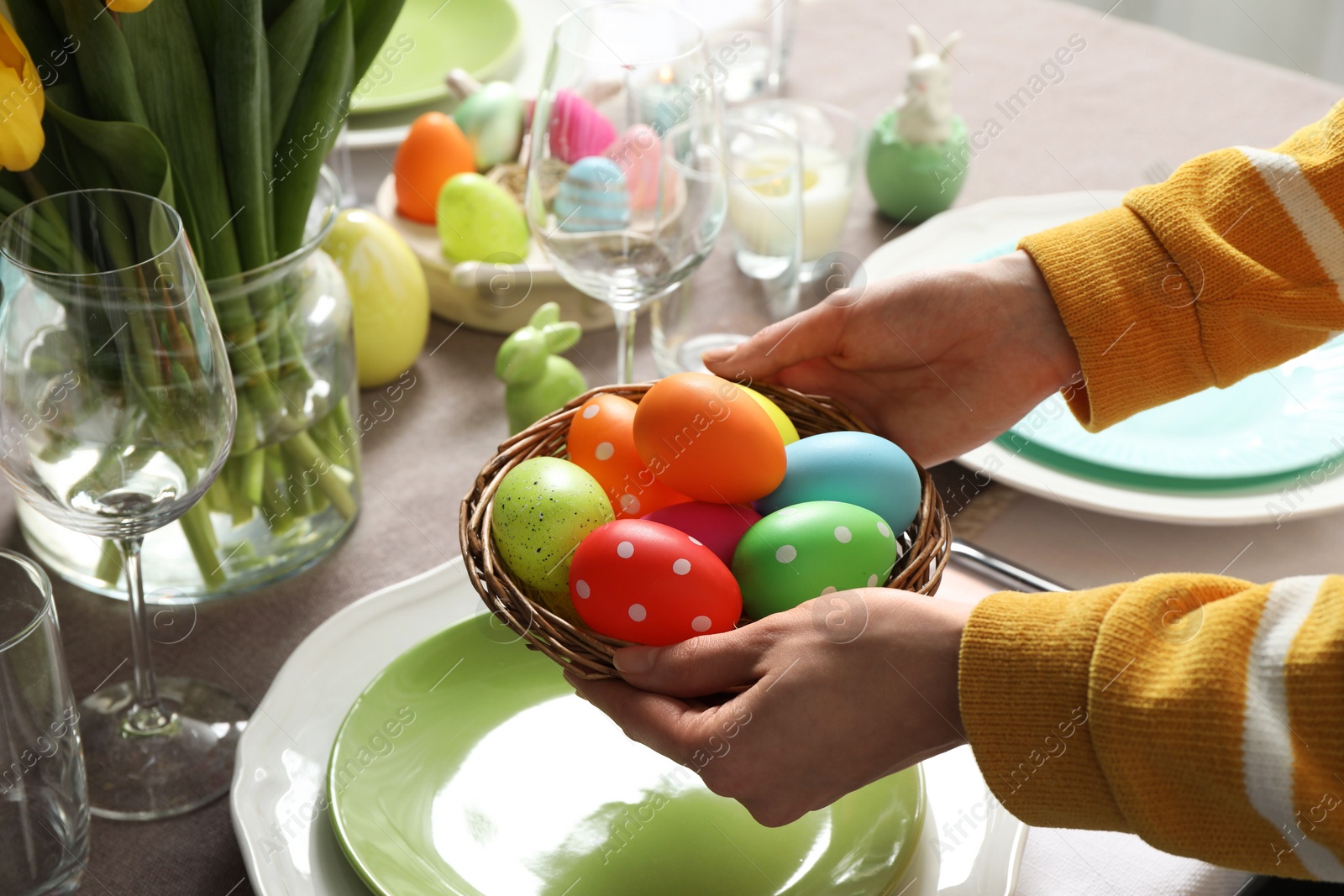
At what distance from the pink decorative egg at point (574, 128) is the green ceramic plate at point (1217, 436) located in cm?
38

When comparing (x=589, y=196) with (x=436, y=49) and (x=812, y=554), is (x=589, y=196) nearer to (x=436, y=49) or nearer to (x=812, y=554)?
(x=812, y=554)

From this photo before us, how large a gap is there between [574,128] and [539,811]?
467 mm

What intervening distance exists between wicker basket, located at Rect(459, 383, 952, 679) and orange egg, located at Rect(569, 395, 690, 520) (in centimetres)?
3

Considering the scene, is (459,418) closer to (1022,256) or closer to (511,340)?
(511,340)

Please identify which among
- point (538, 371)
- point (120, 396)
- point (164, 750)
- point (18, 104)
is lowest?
point (164, 750)

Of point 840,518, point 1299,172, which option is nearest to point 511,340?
point 840,518

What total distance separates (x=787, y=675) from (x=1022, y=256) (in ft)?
1.35

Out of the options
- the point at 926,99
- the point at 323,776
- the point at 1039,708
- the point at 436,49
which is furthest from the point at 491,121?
the point at 1039,708

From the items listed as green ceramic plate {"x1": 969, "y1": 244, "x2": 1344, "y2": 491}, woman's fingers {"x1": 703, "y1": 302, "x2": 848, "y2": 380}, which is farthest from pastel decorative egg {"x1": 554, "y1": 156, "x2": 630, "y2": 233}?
green ceramic plate {"x1": 969, "y1": 244, "x2": 1344, "y2": 491}

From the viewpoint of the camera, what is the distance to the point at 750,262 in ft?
3.31

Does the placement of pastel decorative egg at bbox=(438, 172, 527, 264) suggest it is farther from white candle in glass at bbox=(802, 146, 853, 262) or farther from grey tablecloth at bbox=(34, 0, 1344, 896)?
white candle in glass at bbox=(802, 146, 853, 262)

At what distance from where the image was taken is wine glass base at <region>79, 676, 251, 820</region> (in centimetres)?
66

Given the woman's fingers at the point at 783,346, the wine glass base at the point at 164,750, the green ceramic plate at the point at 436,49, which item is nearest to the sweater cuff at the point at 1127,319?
the woman's fingers at the point at 783,346

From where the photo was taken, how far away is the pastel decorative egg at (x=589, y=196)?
0.83 metres
